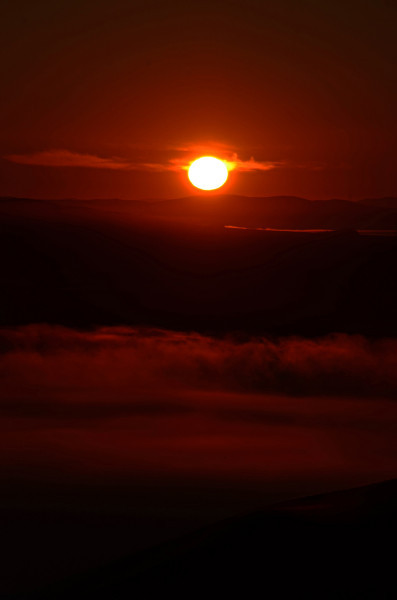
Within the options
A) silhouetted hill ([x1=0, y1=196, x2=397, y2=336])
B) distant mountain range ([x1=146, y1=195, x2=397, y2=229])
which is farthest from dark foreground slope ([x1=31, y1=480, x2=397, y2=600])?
distant mountain range ([x1=146, y1=195, x2=397, y2=229])

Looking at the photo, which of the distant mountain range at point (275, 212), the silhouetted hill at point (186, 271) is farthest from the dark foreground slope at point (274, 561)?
the distant mountain range at point (275, 212)

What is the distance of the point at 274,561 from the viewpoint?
12.1 ft

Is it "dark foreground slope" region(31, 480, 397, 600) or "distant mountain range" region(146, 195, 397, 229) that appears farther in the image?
"distant mountain range" region(146, 195, 397, 229)

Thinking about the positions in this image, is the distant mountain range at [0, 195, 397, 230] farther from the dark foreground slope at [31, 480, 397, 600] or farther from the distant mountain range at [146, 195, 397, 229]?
the dark foreground slope at [31, 480, 397, 600]

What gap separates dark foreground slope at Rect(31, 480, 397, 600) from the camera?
3.56 metres

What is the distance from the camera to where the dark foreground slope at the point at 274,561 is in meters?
3.56

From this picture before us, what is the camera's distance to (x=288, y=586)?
3.54 meters

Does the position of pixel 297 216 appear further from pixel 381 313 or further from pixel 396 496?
pixel 396 496

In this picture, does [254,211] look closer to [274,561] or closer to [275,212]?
[275,212]

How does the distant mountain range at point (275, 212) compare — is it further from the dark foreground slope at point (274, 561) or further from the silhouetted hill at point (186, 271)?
the dark foreground slope at point (274, 561)

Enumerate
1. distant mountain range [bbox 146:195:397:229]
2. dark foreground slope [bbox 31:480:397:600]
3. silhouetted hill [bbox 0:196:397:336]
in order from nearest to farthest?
dark foreground slope [bbox 31:480:397:600] < silhouetted hill [bbox 0:196:397:336] < distant mountain range [bbox 146:195:397:229]

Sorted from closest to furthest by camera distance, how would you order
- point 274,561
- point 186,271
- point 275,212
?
point 274,561 < point 186,271 < point 275,212

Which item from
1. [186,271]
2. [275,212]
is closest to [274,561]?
[186,271]

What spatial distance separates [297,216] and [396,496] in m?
22.0
